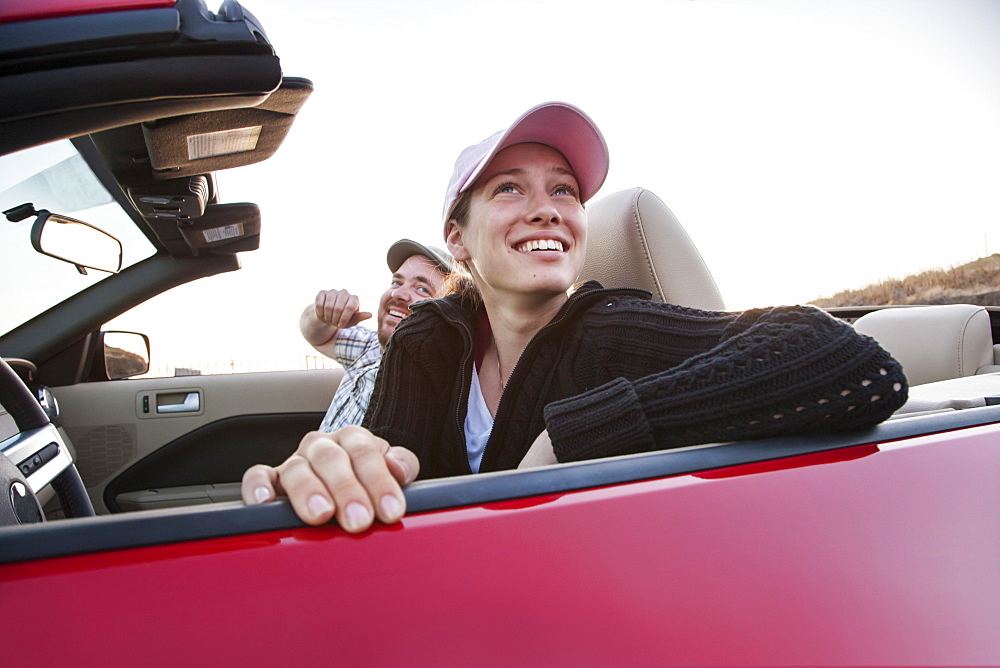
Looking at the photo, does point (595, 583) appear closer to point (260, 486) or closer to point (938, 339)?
point (260, 486)

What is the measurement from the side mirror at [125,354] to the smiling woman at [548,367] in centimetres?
174

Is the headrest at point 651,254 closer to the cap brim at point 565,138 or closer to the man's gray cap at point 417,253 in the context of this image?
the cap brim at point 565,138

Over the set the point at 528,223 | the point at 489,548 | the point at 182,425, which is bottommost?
the point at 182,425

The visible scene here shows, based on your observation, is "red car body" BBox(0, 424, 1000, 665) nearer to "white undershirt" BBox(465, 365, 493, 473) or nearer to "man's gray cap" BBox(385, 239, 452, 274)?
"white undershirt" BBox(465, 365, 493, 473)

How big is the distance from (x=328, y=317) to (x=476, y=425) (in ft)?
5.20

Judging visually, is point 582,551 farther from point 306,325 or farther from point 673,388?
point 306,325

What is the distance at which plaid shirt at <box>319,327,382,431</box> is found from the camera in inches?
85.8

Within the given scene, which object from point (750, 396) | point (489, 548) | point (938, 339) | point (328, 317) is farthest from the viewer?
point (328, 317)

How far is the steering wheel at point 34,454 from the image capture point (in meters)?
1.28

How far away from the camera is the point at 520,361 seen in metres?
1.42

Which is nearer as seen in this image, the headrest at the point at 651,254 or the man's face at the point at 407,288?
the headrest at the point at 651,254

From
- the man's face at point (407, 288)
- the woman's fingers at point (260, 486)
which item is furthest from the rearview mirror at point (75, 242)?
the woman's fingers at point (260, 486)

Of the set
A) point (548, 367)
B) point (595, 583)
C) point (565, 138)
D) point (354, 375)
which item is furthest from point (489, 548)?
point (354, 375)

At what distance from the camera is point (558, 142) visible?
158 cm
